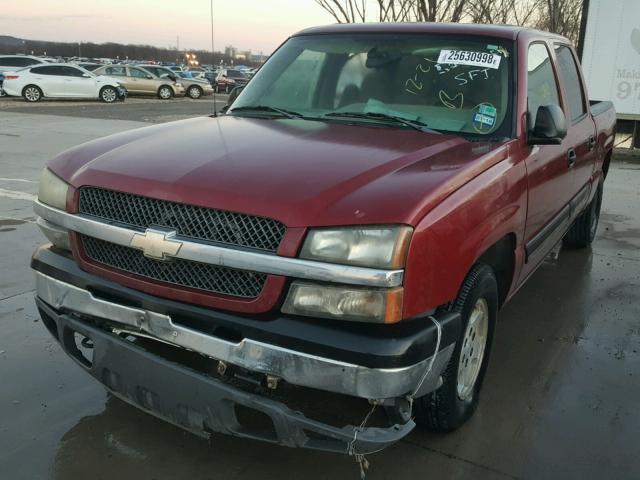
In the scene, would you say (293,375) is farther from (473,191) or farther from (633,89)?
(633,89)

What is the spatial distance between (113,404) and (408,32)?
265 centimetres

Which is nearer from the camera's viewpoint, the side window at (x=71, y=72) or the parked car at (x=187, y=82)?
the side window at (x=71, y=72)

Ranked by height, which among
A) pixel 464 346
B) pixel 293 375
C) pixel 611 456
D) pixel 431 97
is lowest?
pixel 611 456

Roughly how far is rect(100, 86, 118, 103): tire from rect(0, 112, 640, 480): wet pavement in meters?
23.4

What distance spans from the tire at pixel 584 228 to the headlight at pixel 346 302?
14.4 feet

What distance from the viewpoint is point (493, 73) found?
341 cm

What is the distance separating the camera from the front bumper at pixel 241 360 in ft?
6.97

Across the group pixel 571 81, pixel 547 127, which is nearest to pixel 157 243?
pixel 547 127

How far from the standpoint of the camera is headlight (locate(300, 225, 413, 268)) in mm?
2125

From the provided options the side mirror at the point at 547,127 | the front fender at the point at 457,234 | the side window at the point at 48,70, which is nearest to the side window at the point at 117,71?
the side window at the point at 48,70

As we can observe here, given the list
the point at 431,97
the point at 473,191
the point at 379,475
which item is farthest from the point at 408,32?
the point at 379,475

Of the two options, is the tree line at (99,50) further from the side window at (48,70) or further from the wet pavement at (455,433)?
the wet pavement at (455,433)

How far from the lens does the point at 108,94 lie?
26.4 metres

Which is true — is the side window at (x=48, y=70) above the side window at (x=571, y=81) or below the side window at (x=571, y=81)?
below
